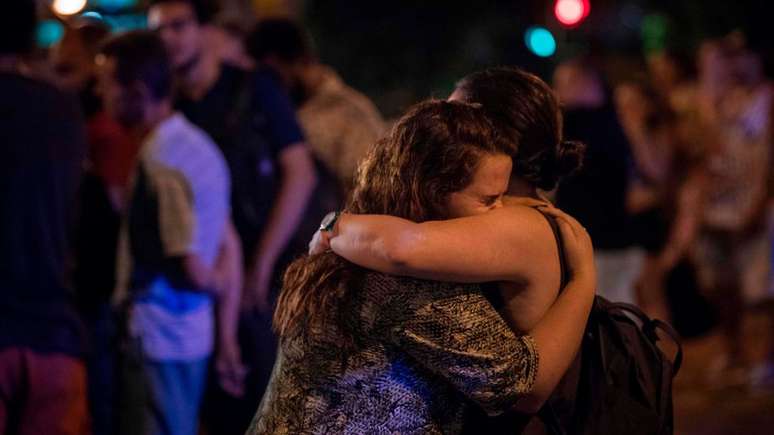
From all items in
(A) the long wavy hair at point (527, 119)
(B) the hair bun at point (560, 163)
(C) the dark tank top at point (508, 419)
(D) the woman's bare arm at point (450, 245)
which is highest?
(A) the long wavy hair at point (527, 119)

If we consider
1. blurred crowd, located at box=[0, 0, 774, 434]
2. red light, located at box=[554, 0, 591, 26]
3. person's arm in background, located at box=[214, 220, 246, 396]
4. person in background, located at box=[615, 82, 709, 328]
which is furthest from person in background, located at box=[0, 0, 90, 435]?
red light, located at box=[554, 0, 591, 26]

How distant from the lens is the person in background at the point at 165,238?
166 inches

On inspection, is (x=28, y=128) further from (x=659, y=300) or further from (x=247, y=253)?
(x=659, y=300)

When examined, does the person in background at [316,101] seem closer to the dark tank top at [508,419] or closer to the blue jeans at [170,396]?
the blue jeans at [170,396]

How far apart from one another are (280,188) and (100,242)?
769 mm

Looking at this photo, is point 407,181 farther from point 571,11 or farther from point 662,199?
point 571,11

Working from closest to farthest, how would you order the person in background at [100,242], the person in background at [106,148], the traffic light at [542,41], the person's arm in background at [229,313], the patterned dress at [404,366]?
the patterned dress at [404,366]
the person's arm in background at [229,313]
the person in background at [100,242]
the person in background at [106,148]
the traffic light at [542,41]

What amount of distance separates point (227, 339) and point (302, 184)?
0.83m

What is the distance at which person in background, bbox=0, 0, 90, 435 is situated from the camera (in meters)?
3.69

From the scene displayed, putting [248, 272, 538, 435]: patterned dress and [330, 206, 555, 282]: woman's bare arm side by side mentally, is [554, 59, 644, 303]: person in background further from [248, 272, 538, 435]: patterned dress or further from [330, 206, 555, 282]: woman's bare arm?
[248, 272, 538, 435]: patterned dress

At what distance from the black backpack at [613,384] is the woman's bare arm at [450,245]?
148mm

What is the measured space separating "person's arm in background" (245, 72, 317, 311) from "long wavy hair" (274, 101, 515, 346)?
2.26 meters

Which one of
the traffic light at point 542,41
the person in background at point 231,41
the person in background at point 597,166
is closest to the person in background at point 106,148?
the person in background at point 231,41

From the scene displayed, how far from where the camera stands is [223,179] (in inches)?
173
